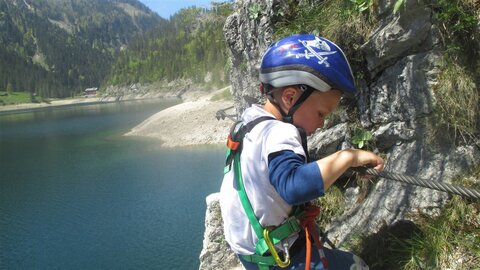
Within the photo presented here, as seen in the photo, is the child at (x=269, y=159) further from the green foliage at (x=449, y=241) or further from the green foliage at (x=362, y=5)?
the green foliage at (x=362, y=5)

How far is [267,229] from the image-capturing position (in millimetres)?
2711

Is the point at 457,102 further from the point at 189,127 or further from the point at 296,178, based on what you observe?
the point at 189,127

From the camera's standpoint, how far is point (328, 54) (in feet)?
9.16

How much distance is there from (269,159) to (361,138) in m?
2.77

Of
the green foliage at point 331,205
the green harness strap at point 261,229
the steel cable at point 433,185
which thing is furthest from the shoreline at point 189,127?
the green harness strap at point 261,229

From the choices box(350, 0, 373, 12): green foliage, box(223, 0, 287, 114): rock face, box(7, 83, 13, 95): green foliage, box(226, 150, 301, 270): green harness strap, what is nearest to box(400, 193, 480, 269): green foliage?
box(226, 150, 301, 270): green harness strap

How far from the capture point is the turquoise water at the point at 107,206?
2072 cm

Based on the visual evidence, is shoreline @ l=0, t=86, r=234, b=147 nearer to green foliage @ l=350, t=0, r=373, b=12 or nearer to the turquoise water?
the turquoise water

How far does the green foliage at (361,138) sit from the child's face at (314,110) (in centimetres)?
215

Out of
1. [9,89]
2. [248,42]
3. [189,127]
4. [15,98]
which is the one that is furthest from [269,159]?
[9,89]

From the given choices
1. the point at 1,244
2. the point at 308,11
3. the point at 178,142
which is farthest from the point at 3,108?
the point at 308,11

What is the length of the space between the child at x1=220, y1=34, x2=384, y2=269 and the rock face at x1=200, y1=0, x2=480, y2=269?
5.45 ft

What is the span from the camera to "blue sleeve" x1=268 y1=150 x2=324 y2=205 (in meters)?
2.35

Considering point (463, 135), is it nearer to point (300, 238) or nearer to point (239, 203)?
point (300, 238)
